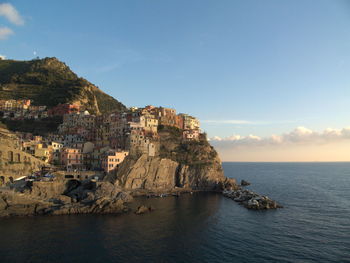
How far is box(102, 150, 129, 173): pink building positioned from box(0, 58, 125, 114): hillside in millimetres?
61855

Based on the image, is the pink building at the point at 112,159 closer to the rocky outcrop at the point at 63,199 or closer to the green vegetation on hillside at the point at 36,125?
the rocky outcrop at the point at 63,199

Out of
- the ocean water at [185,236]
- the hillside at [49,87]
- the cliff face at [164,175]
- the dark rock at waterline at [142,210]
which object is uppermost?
the hillside at [49,87]

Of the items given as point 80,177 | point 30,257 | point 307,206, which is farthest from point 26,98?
point 307,206

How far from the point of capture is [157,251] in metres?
37.9

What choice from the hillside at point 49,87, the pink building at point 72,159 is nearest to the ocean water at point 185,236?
the pink building at point 72,159

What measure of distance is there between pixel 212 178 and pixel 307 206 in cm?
3721

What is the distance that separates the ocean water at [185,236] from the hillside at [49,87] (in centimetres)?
9743

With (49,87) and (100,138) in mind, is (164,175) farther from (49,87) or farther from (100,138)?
(49,87)

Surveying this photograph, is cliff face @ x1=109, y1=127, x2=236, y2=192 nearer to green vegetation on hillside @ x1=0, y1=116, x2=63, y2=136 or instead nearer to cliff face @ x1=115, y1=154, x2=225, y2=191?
cliff face @ x1=115, y1=154, x2=225, y2=191

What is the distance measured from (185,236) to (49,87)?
140 m

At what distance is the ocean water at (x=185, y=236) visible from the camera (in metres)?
36.4

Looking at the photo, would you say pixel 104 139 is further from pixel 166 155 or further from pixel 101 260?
pixel 101 260

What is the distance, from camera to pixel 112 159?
273 feet

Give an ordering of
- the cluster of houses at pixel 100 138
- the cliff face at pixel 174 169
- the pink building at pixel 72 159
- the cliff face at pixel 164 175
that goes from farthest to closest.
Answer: the pink building at pixel 72 159 → the cliff face at pixel 174 169 → the cluster of houses at pixel 100 138 → the cliff face at pixel 164 175
